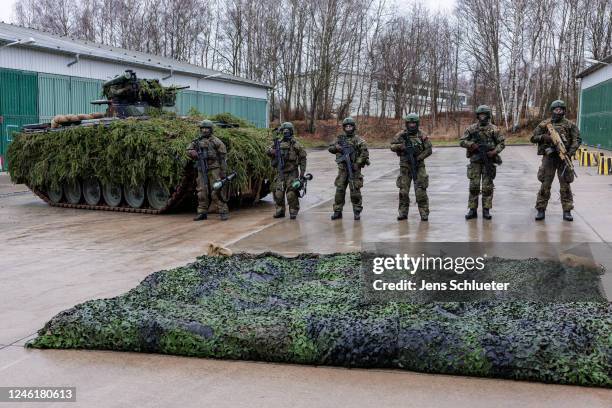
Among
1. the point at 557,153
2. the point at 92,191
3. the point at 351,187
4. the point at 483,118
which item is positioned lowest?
the point at 92,191

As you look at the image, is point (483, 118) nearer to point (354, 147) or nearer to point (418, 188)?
point (418, 188)

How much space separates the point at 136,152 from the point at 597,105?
28368mm

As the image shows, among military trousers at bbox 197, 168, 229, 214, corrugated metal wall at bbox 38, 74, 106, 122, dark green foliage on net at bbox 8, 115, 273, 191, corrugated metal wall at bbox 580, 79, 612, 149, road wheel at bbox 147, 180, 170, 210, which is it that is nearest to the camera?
military trousers at bbox 197, 168, 229, 214

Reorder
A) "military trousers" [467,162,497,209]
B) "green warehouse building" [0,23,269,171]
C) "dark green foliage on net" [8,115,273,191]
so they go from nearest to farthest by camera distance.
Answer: "military trousers" [467,162,497,209], "dark green foliage on net" [8,115,273,191], "green warehouse building" [0,23,269,171]

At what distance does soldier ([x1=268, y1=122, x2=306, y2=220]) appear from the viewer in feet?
38.9

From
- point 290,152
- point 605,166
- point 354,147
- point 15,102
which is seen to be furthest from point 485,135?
point 15,102

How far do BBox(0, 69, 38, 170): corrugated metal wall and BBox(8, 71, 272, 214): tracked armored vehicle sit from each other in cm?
747

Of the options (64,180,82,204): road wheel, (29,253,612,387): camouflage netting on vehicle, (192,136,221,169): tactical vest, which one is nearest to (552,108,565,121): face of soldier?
(192,136,221,169): tactical vest

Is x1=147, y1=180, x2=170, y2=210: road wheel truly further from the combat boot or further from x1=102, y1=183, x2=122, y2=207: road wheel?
the combat boot

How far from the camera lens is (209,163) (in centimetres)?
1217

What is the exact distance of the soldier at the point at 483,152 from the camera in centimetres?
1087

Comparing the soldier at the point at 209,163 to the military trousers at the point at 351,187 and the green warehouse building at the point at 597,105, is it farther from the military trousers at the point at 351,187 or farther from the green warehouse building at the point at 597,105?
the green warehouse building at the point at 597,105

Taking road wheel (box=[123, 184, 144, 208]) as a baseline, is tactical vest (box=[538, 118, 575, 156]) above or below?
above

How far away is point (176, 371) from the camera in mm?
4527
